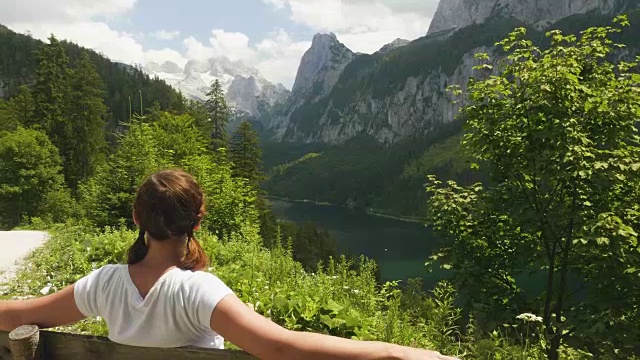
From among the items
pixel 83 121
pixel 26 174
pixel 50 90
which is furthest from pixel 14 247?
pixel 50 90

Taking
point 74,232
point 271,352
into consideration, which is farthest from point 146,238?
point 74,232

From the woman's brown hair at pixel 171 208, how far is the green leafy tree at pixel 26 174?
139 feet

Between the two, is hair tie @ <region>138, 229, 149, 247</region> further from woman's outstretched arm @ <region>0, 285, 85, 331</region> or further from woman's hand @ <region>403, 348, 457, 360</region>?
woman's hand @ <region>403, 348, 457, 360</region>

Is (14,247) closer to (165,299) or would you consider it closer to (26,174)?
(165,299)

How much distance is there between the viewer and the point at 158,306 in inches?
78.7

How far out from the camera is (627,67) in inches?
363

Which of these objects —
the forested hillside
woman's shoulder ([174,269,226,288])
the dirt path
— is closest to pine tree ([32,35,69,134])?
the dirt path

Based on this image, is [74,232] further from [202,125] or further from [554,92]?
[202,125]

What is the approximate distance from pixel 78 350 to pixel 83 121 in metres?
50.5

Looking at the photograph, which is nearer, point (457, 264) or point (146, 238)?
point (146, 238)

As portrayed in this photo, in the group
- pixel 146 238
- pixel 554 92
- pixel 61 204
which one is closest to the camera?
pixel 146 238

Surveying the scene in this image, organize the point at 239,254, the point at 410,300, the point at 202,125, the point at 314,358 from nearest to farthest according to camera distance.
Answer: the point at 314,358
the point at 410,300
the point at 239,254
the point at 202,125

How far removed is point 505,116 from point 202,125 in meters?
44.3

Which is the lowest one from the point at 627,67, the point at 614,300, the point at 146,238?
the point at 614,300
